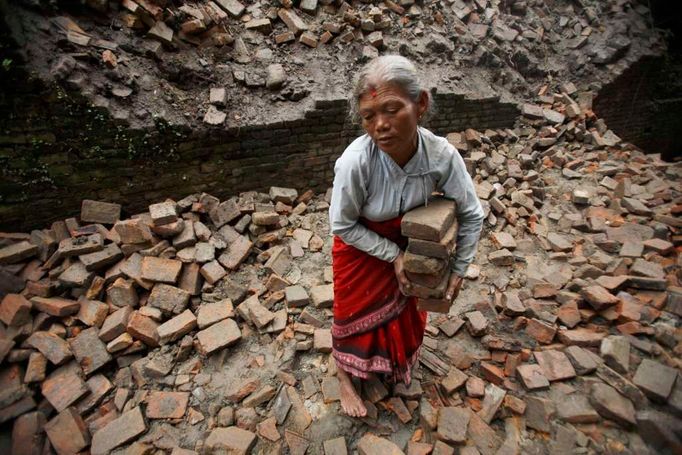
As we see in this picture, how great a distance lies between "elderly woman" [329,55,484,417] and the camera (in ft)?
4.99

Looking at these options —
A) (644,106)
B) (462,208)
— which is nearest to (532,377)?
(462,208)

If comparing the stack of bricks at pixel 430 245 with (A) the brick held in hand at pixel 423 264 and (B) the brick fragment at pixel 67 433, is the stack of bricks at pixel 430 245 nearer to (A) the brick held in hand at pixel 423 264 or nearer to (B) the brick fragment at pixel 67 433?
(A) the brick held in hand at pixel 423 264

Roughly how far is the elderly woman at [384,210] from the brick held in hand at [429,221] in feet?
0.27

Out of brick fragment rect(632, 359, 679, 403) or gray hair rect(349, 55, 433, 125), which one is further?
brick fragment rect(632, 359, 679, 403)

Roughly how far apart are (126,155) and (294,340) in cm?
240

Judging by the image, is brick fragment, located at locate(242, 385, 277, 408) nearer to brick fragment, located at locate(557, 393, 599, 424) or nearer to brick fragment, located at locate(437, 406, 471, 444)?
brick fragment, located at locate(437, 406, 471, 444)

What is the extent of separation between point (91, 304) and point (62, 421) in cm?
91

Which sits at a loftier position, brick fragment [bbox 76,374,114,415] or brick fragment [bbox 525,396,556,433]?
brick fragment [bbox 525,396,556,433]

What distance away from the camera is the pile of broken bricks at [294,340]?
230 cm

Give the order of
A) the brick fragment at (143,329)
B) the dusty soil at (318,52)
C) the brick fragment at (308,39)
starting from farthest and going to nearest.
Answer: the brick fragment at (308,39), the dusty soil at (318,52), the brick fragment at (143,329)

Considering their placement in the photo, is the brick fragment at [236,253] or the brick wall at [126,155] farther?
the brick fragment at [236,253]

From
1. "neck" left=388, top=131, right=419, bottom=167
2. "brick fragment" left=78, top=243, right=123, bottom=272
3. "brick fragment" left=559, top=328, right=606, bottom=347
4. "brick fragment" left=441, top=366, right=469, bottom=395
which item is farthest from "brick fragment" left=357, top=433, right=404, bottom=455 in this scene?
"brick fragment" left=78, top=243, right=123, bottom=272

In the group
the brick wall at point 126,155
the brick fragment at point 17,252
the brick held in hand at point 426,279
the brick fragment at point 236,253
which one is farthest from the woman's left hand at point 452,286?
the brick fragment at point 17,252

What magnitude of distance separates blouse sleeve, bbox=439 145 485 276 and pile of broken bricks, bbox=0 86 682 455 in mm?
229
